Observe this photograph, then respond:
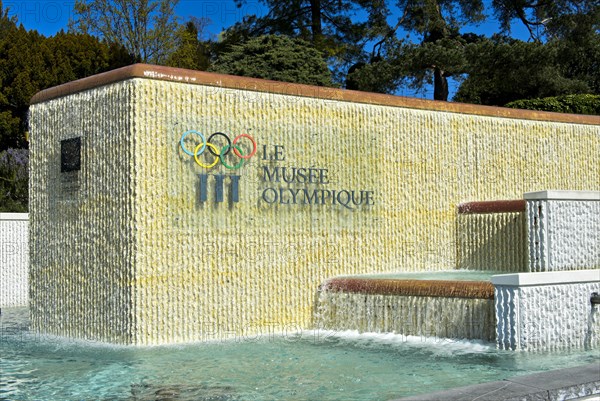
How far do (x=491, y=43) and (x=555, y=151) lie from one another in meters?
13.0

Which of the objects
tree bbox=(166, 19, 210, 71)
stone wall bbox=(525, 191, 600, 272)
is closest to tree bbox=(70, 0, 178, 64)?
tree bbox=(166, 19, 210, 71)

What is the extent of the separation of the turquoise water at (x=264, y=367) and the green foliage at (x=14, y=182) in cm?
1141

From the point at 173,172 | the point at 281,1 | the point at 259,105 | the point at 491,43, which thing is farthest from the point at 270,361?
the point at 281,1

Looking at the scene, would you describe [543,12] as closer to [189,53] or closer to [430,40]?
A: [430,40]

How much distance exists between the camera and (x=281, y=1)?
1347 inches

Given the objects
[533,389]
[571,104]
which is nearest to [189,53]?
[571,104]

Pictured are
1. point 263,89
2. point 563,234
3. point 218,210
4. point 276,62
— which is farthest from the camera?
point 276,62

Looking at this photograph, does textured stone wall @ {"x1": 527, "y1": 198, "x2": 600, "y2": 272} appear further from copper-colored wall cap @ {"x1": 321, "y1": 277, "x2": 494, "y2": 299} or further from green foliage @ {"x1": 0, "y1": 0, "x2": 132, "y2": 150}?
green foliage @ {"x1": 0, "y1": 0, "x2": 132, "y2": 150}

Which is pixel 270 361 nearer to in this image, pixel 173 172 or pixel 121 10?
pixel 173 172

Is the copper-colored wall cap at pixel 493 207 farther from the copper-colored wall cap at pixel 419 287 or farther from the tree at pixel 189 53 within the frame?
the tree at pixel 189 53

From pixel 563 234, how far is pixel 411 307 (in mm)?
1932

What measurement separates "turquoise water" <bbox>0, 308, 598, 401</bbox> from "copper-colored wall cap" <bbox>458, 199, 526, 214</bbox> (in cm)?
307

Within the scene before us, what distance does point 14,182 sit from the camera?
72.0ft

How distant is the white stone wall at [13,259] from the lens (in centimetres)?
1525
